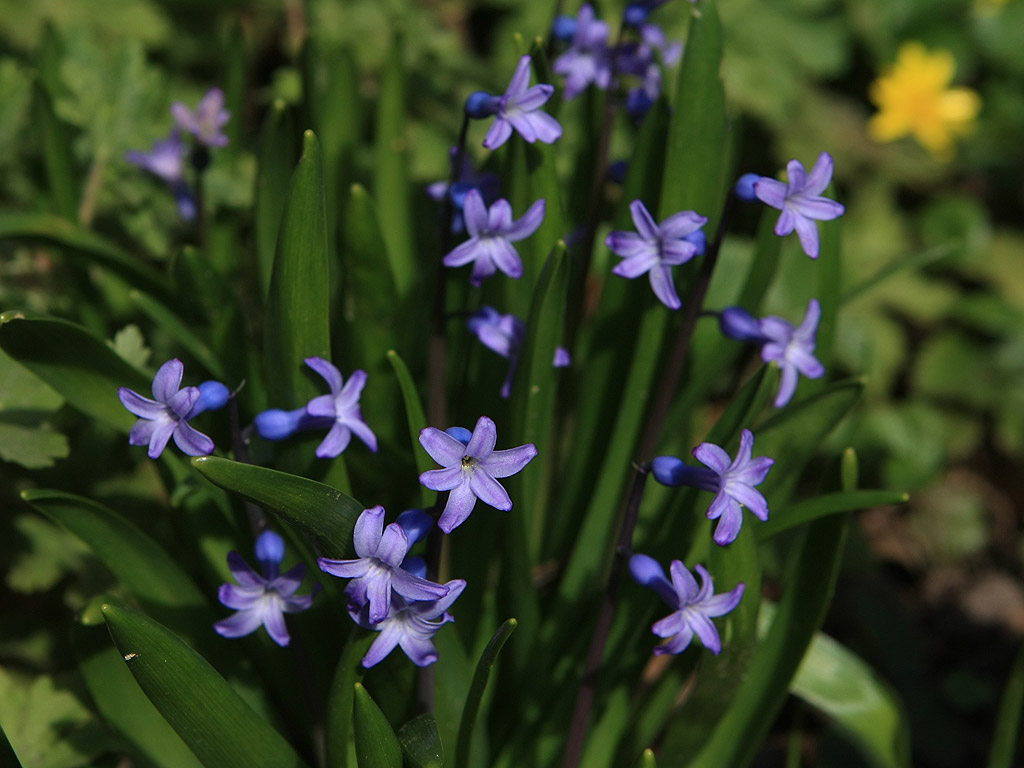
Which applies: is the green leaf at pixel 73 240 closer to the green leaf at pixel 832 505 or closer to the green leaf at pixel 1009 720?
the green leaf at pixel 832 505

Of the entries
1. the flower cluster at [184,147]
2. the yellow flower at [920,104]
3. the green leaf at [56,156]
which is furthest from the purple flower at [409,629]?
the yellow flower at [920,104]

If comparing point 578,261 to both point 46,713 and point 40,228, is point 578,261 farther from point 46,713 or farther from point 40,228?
point 46,713

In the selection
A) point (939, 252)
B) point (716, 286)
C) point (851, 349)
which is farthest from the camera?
point (851, 349)

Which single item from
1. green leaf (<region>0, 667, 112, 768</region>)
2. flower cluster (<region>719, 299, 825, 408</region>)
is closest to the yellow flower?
flower cluster (<region>719, 299, 825, 408</region>)

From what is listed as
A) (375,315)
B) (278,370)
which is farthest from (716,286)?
(278,370)

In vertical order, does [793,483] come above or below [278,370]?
below

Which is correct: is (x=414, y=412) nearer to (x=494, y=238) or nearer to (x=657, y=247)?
(x=494, y=238)
